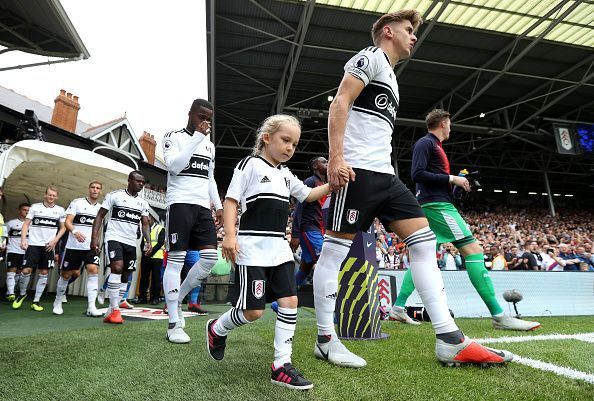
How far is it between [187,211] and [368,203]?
1819 millimetres

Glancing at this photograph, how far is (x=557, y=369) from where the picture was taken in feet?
7.09

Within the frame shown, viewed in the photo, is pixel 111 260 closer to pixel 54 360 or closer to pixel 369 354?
pixel 54 360

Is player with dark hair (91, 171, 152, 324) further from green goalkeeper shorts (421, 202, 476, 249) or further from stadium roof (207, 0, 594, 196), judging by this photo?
stadium roof (207, 0, 594, 196)

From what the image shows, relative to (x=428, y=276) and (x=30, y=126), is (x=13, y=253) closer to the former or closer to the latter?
(x=30, y=126)

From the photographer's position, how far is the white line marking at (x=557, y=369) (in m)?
1.99

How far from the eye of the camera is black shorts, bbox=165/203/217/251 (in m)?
3.45

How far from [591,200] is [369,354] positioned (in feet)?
144

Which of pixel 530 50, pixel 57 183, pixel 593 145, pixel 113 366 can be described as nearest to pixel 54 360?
pixel 113 366

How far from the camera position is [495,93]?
18.3 m

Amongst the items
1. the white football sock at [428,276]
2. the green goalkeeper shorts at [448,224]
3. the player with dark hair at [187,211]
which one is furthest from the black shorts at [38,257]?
the white football sock at [428,276]

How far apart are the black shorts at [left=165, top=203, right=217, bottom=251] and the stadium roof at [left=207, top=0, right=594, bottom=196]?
1019 cm

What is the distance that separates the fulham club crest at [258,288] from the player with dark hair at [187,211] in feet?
4.70

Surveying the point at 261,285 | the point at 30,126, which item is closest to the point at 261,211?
the point at 261,285

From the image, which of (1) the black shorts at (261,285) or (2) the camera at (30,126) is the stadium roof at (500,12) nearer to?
(2) the camera at (30,126)
